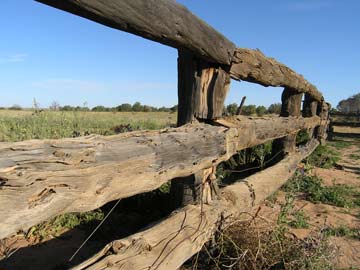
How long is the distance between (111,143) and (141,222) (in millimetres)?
2596

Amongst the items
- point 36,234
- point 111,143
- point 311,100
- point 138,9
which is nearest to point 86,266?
point 111,143

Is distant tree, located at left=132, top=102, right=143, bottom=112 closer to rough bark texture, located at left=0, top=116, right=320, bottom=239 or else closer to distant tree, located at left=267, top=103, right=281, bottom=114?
distant tree, located at left=267, top=103, right=281, bottom=114

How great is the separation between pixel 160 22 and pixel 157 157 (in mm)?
732

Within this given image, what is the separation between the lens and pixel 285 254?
3.42 metres

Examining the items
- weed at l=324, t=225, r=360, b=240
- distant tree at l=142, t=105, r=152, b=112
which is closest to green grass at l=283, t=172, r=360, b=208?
weed at l=324, t=225, r=360, b=240

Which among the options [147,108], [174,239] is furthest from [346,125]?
[147,108]

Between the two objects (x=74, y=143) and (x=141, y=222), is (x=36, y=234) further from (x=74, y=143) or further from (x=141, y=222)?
(x=74, y=143)

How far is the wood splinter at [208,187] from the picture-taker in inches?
130

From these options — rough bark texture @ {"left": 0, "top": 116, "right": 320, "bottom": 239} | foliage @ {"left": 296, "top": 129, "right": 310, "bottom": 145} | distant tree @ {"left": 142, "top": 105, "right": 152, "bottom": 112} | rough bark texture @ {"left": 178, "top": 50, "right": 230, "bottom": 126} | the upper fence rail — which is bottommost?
distant tree @ {"left": 142, "top": 105, "right": 152, "bottom": 112}

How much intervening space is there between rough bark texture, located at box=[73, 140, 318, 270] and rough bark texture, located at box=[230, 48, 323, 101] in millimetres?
1001

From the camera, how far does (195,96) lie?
3.26 metres

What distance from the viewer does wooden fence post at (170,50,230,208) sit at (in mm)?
3244

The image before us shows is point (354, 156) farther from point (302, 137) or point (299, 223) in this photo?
point (299, 223)

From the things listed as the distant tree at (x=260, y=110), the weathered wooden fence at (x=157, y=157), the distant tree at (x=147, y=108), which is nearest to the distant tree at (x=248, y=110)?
the distant tree at (x=260, y=110)
